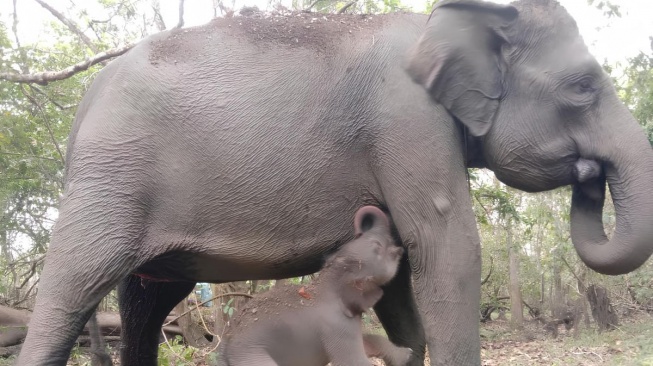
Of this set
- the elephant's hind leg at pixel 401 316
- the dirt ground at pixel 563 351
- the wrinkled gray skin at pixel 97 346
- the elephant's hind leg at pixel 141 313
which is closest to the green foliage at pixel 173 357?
the dirt ground at pixel 563 351

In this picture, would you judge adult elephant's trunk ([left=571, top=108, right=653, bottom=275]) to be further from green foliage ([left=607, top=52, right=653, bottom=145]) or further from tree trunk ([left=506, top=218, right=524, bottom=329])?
tree trunk ([left=506, top=218, right=524, bottom=329])

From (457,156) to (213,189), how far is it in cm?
97

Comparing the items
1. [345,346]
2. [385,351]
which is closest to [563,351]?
[385,351]

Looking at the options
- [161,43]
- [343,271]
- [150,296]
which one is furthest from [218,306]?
[343,271]

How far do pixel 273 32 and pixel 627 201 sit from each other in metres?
1.61

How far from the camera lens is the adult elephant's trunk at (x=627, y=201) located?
2342 millimetres

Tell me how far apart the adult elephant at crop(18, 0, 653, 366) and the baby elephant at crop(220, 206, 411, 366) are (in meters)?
0.37

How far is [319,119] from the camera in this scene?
2.44 m

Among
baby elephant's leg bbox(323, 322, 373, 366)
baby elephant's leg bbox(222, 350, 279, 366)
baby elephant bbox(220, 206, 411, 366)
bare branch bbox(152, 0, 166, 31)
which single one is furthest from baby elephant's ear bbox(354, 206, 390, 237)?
bare branch bbox(152, 0, 166, 31)

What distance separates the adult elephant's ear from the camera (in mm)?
2436

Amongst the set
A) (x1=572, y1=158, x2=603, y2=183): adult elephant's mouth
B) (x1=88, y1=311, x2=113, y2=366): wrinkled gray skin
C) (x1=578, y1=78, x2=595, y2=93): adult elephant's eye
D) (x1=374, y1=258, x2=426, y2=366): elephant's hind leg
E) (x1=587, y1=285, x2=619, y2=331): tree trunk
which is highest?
(x1=578, y1=78, x2=595, y2=93): adult elephant's eye

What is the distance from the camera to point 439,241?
2.30 meters

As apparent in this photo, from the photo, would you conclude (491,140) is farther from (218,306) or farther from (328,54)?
(218,306)

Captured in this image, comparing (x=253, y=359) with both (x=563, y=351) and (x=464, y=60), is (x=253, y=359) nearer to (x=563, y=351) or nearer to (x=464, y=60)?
(x=464, y=60)
